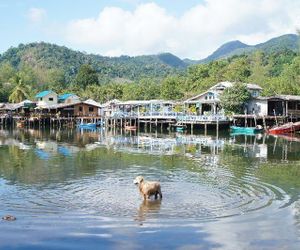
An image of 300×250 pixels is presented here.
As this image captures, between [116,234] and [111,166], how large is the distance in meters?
12.7

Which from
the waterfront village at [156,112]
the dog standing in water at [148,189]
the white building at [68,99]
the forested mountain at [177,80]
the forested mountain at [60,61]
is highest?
the forested mountain at [60,61]

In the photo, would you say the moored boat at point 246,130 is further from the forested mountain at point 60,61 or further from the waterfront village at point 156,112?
the forested mountain at point 60,61

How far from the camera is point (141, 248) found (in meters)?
10.4

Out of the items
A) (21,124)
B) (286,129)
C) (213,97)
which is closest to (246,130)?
(286,129)

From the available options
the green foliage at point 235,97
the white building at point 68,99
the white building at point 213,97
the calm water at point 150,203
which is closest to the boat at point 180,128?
the white building at point 213,97

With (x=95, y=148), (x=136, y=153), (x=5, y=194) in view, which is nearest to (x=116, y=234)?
(x=5, y=194)

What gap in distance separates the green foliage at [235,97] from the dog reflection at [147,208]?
4435 cm

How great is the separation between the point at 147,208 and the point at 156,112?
4916cm

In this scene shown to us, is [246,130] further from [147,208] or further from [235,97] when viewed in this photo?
[147,208]

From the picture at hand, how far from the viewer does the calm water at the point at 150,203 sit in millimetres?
11023

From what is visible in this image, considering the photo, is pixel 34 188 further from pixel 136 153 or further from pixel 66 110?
pixel 66 110

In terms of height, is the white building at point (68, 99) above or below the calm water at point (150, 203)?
above

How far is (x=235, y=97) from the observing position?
58031 millimetres

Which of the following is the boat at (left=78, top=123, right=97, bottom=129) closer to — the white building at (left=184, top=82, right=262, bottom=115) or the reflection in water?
the white building at (left=184, top=82, right=262, bottom=115)
